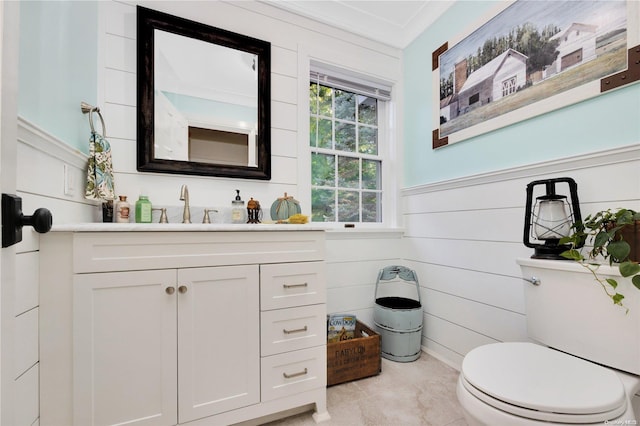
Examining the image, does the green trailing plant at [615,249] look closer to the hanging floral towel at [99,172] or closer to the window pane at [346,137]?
the window pane at [346,137]

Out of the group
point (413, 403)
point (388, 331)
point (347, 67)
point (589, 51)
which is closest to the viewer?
point (589, 51)

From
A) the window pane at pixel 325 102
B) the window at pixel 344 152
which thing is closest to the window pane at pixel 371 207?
the window at pixel 344 152

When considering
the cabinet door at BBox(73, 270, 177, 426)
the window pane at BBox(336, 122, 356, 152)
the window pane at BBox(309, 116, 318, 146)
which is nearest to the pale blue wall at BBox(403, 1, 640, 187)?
the window pane at BBox(336, 122, 356, 152)

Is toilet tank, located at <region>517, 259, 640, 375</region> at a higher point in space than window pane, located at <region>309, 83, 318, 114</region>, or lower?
lower

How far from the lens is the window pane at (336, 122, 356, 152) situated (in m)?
2.38

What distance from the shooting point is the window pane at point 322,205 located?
224 centimetres

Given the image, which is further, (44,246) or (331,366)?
(331,366)

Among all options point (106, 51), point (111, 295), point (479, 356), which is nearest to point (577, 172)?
point (479, 356)

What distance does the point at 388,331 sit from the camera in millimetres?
1967

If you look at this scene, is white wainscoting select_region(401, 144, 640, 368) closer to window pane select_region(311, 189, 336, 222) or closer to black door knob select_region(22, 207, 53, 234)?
window pane select_region(311, 189, 336, 222)

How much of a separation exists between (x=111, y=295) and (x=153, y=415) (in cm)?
51

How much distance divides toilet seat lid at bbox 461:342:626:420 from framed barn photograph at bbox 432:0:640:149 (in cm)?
116

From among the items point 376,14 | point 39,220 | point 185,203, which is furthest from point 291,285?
point 376,14

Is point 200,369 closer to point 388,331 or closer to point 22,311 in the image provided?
point 22,311
